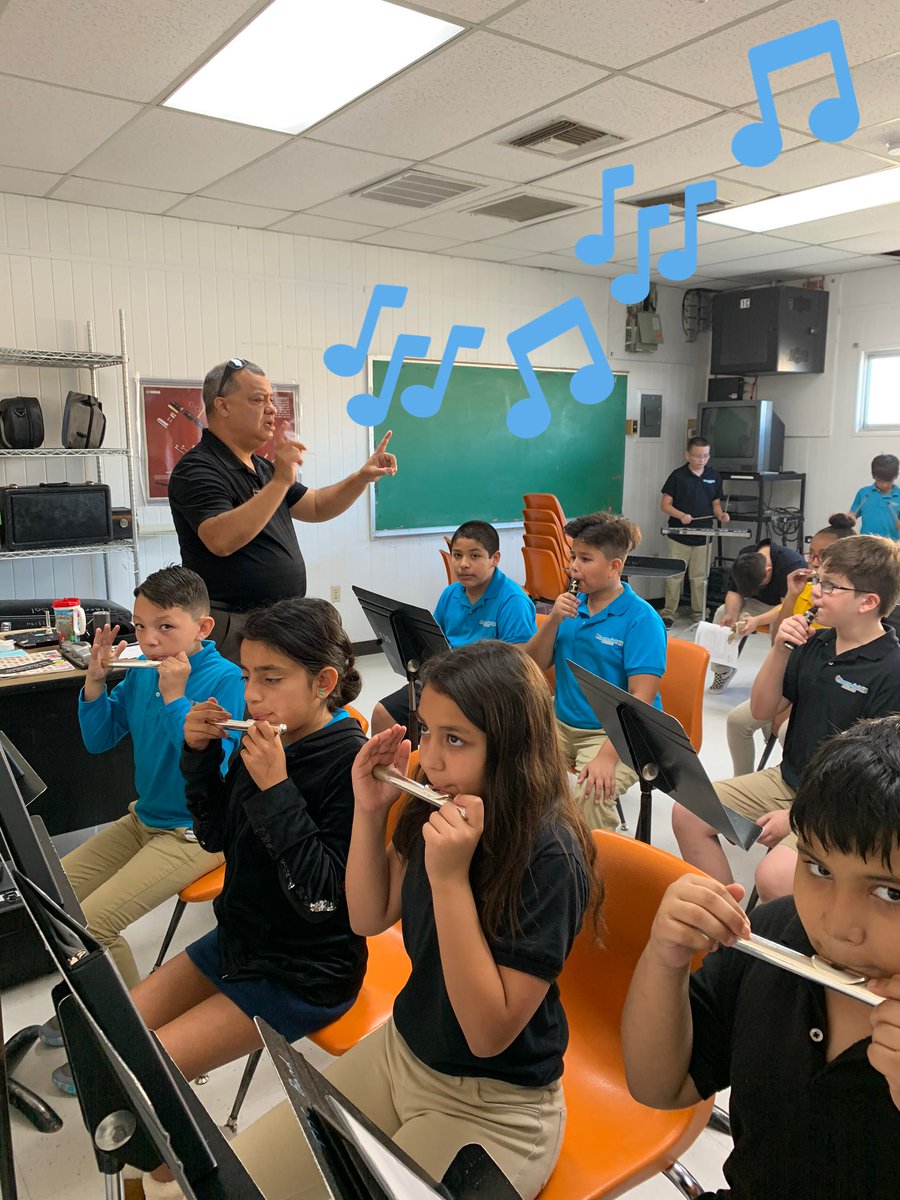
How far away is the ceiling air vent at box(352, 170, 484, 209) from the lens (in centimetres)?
416

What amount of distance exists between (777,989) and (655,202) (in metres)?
4.64

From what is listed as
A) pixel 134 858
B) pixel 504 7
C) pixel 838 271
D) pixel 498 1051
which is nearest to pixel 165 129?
pixel 504 7

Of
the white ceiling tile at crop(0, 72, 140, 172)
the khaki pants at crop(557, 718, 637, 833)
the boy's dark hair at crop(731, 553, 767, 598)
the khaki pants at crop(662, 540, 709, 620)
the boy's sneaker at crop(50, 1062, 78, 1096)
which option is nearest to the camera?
the boy's sneaker at crop(50, 1062, 78, 1096)

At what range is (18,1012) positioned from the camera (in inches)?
87.1

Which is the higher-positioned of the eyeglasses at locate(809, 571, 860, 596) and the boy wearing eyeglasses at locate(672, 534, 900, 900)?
the eyeglasses at locate(809, 571, 860, 596)

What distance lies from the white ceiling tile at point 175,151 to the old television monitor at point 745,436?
15.4 ft

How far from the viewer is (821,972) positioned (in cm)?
73

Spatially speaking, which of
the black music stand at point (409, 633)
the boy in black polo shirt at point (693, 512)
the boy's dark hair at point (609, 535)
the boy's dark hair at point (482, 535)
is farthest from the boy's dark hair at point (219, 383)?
the boy in black polo shirt at point (693, 512)

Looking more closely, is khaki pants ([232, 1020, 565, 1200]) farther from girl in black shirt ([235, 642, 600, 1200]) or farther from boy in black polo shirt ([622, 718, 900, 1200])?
boy in black polo shirt ([622, 718, 900, 1200])

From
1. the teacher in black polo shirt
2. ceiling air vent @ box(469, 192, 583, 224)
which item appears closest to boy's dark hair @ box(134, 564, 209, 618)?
the teacher in black polo shirt

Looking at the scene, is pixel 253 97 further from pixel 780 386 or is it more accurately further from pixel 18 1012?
pixel 780 386

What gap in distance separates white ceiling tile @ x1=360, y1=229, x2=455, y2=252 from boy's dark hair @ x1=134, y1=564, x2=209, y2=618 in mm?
3810

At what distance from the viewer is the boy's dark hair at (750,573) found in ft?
15.5

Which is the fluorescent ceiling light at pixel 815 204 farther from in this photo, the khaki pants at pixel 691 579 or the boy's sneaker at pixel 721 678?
the khaki pants at pixel 691 579
